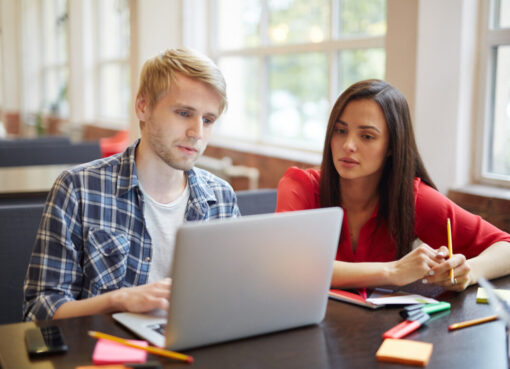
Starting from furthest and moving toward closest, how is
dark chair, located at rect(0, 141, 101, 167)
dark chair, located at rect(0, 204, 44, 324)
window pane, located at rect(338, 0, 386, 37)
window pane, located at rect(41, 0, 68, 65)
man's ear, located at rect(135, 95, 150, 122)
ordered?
1. window pane, located at rect(41, 0, 68, 65)
2. dark chair, located at rect(0, 141, 101, 167)
3. window pane, located at rect(338, 0, 386, 37)
4. dark chair, located at rect(0, 204, 44, 324)
5. man's ear, located at rect(135, 95, 150, 122)

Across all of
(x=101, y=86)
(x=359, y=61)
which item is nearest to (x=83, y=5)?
(x=101, y=86)

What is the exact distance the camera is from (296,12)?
155 inches

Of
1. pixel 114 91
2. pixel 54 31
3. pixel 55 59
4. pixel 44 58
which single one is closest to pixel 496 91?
pixel 114 91

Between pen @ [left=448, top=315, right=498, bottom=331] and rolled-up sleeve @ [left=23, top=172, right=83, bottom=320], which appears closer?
pen @ [left=448, top=315, right=498, bottom=331]

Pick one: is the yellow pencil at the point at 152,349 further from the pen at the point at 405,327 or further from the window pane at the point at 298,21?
the window pane at the point at 298,21

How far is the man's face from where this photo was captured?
5.24 ft

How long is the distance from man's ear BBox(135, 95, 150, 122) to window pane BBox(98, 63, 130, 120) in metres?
5.27

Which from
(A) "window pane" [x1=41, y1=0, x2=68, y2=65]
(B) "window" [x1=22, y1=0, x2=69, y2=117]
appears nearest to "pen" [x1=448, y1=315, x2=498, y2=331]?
(A) "window pane" [x1=41, y1=0, x2=68, y2=65]

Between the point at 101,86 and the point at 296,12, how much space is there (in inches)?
167

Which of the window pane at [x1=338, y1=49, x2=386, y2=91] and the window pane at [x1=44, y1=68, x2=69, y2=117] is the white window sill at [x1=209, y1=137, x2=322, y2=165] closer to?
the window pane at [x1=338, y1=49, x2=386, y2=91]

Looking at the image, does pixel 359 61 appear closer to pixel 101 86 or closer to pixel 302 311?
pixel 302 311

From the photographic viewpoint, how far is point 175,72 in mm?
1628

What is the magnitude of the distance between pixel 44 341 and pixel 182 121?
0.67 m

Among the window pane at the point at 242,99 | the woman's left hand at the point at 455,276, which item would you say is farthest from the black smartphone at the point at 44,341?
the window pane at the point at 242,99
